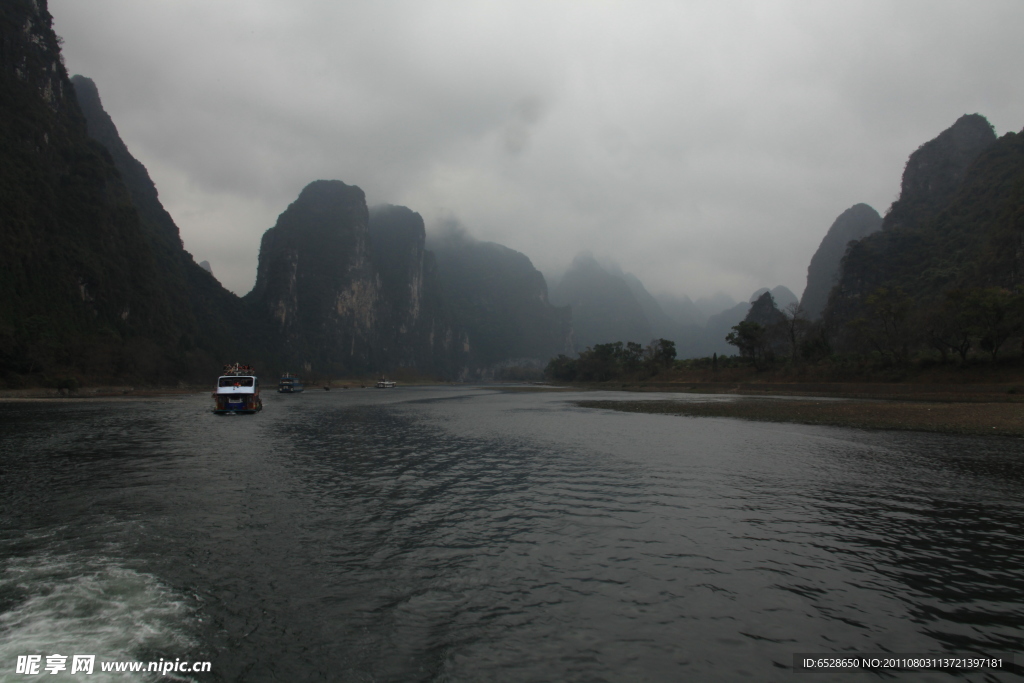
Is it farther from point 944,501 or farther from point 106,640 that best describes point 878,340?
point 106,640

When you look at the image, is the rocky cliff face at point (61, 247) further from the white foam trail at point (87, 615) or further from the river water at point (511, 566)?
the white foam trail at point (87, 615)

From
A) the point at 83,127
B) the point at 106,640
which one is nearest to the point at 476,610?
the point at 106,640

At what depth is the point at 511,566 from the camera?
10695 millimetres

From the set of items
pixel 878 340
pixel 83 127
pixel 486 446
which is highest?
pixel 83 127

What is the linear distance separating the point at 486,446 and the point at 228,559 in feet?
65.6

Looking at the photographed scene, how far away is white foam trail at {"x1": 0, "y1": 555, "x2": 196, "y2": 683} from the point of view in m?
7.41

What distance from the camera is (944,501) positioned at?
616 inches

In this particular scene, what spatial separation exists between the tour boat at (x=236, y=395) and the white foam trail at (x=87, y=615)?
163 ft

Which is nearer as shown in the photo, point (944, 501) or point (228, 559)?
point (228, 559)

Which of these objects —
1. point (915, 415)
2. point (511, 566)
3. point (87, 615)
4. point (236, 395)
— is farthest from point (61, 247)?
point (915, 415)

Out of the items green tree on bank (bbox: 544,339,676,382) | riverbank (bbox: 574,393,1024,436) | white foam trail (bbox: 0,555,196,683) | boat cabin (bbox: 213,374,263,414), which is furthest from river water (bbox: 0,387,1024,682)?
green tree on bank (bbox: 544,339,676,382)

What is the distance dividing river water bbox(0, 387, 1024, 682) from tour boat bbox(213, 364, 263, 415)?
34.3m

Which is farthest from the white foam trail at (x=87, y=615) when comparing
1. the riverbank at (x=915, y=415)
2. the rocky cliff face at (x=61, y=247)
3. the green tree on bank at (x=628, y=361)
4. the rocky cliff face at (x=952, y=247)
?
the green tree on bank at (x=628, y=361)

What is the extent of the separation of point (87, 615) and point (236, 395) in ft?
175
